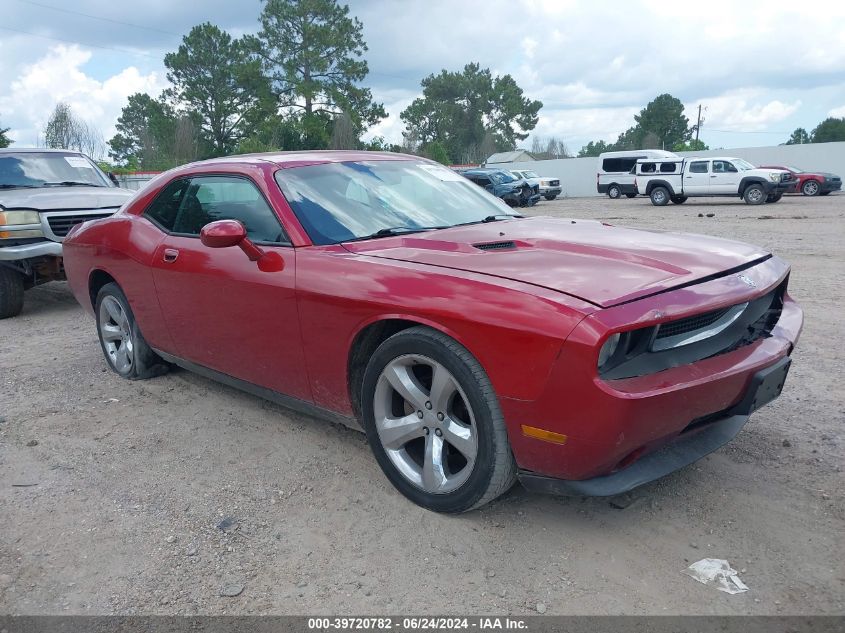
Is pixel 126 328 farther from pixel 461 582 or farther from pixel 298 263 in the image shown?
pixel 461 582

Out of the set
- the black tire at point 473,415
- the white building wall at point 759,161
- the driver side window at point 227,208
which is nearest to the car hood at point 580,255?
the black tire at point 473,415

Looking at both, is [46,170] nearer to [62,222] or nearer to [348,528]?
[62,222]

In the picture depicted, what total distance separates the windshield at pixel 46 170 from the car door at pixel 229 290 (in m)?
4.63

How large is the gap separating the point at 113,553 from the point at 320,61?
156ft

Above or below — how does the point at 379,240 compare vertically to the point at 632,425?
above

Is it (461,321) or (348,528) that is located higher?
(461,321)

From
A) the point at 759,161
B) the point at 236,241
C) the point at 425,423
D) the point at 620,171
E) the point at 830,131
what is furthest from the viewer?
the point at 830,131

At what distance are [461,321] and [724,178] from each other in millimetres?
24389

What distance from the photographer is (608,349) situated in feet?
7.72

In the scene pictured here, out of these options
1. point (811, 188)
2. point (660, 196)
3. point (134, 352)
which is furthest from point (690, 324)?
point (811, 188)

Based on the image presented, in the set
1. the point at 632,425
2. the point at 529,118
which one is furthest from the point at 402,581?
the point at 529,118

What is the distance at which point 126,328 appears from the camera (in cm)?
481

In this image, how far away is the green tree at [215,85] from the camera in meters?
48.5

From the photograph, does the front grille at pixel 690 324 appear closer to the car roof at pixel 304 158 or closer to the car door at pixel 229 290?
the car door at pixel 229 290
